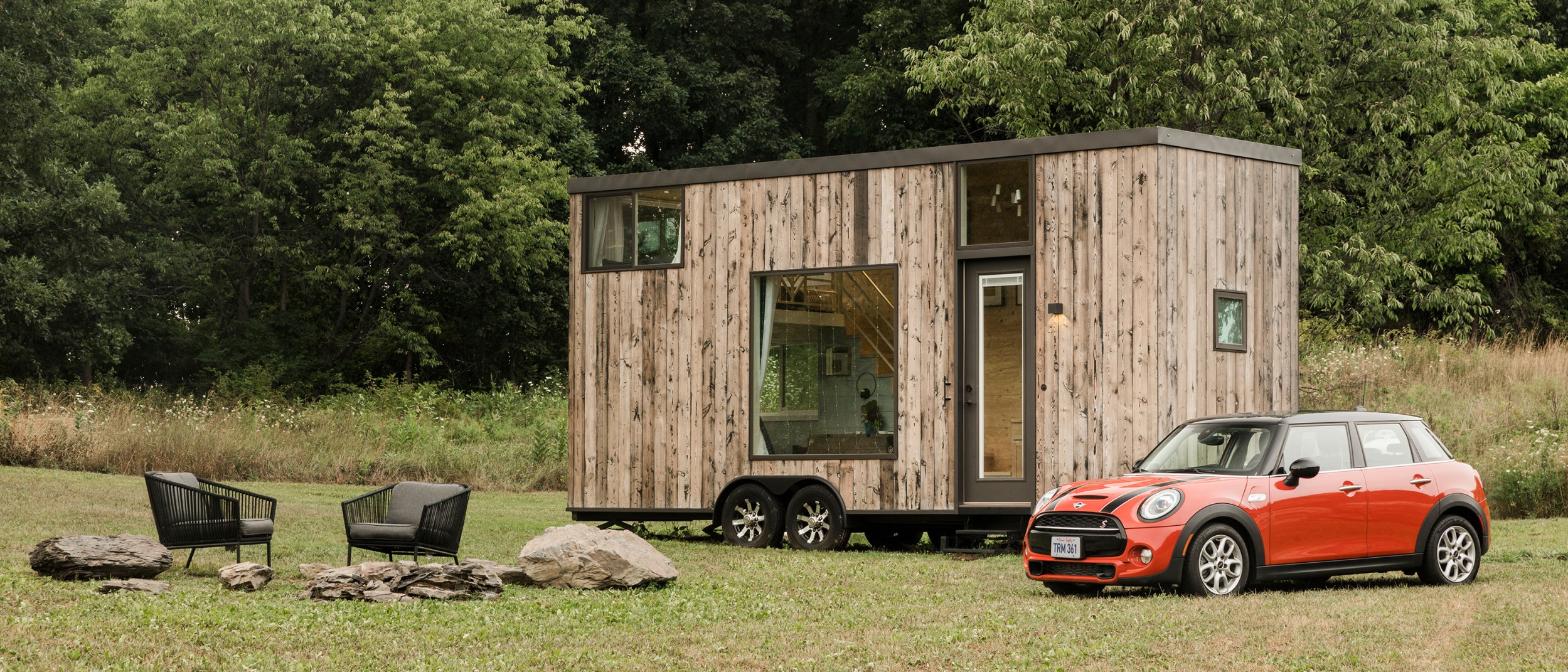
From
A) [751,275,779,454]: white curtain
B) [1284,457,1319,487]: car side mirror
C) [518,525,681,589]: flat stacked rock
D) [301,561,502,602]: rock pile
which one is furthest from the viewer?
[751,275,779,454]: white curtain

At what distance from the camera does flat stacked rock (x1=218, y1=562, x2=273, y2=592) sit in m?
11.1

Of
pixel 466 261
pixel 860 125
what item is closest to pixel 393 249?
pixel 466 261

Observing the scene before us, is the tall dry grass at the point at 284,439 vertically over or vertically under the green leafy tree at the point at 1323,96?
under

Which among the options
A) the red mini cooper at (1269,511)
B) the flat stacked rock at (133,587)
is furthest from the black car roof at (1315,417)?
the flat stacked rock at (133,587)

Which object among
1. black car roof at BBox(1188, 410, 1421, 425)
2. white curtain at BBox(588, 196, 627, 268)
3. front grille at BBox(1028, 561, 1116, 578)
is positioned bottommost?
front grille at BBox(1028, 561, 1116, 578)

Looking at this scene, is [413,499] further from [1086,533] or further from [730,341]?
[1086,533]

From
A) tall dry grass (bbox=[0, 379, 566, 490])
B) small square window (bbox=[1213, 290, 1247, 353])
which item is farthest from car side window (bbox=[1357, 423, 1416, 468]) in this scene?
tall dry grass (bbox=[0, 379, 566, 490])

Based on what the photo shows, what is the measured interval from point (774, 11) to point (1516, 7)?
17.1 m

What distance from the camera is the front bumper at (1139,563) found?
10.7 m

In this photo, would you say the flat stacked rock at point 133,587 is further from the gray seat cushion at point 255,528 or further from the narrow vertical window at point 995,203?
the narrow vertical window at point 995,203

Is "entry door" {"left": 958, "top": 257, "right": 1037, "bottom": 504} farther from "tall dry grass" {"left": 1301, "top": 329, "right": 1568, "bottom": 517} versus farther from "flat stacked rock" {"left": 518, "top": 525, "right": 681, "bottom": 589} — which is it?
"tall dry grass" {"left": 1301, "top": 329, "right": 1568, "bottom": 517}

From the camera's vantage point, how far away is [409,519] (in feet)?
41.5

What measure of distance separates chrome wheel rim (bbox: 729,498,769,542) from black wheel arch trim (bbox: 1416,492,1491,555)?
21.4 ft

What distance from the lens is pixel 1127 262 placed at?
14430 mm
